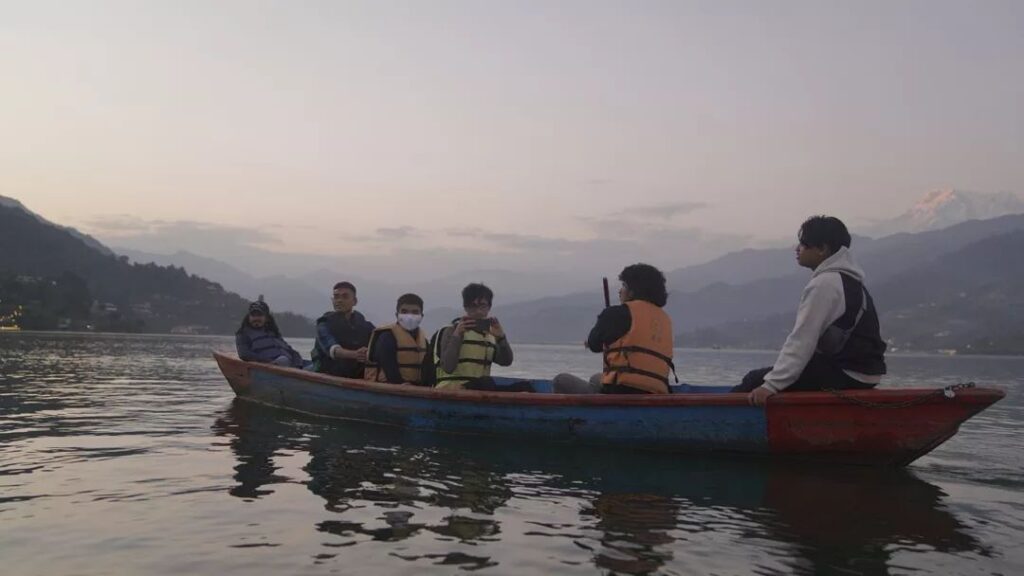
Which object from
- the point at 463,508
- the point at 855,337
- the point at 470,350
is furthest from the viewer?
the point at 470,350

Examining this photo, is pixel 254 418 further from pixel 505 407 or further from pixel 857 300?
pixel 857 300

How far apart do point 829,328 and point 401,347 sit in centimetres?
664

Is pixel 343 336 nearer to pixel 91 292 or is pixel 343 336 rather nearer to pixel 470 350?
pixel 470 350

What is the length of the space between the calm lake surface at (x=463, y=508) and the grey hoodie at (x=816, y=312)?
1.20 metres

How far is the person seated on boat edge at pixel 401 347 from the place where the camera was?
11.7 metres

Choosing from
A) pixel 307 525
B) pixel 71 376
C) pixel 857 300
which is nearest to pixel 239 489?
pixel 307 525

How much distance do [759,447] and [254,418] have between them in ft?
29.6

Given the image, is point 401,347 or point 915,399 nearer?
point 915,399

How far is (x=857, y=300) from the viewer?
766cm

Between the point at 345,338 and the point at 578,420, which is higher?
the point at 345,338

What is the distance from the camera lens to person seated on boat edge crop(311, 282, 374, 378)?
12.9 m

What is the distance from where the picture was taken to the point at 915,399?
7742mm

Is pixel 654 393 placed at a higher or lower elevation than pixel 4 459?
higher

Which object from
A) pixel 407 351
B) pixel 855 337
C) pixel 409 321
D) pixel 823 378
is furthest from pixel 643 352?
pixel 407 351
